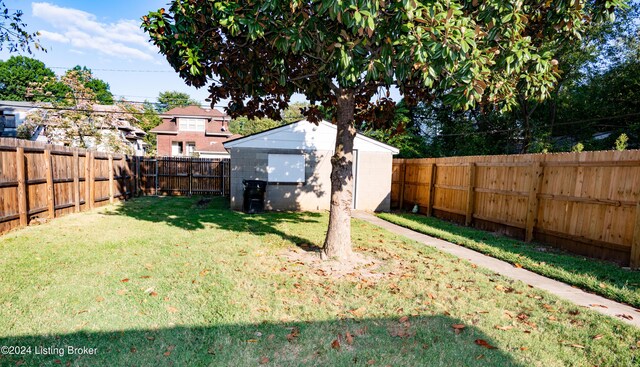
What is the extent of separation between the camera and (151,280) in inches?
171

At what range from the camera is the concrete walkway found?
12.7 feet

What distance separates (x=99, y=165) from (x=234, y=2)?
10006 millimetres

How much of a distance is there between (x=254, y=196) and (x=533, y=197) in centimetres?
816

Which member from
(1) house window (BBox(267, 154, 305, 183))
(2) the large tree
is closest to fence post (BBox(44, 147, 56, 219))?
(2) the large tree

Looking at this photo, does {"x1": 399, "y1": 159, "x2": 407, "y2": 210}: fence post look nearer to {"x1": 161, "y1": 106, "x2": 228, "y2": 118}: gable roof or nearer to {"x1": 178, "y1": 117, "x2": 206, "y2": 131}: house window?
{"x1": 161, "y1": 106, "x2": 228, "y2": 118}: gable roof

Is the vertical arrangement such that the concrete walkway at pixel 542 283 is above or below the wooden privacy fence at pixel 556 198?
below

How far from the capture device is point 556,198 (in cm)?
701

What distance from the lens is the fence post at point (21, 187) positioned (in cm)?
709

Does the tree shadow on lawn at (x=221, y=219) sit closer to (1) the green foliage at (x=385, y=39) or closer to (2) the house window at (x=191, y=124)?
(1) the green foliage at (x=385, y=39)

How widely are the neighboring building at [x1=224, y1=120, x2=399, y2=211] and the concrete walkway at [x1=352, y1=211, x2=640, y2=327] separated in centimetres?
554

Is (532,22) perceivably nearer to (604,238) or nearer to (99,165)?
(604,238)

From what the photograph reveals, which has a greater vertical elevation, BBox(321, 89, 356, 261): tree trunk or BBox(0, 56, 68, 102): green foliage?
BBox(0, 56, 68, 102): green foliage

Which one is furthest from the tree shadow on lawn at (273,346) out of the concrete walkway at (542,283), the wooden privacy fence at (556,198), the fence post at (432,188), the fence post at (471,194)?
the fence post at (432,188)

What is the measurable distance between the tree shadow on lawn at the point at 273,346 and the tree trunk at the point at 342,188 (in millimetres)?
2211
